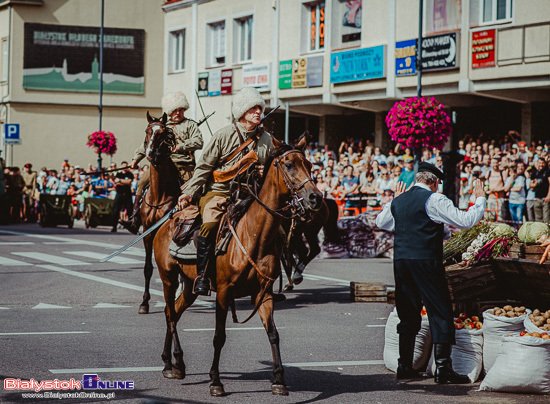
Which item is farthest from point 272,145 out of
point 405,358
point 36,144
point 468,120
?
point 36,144

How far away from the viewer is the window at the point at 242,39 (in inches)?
1578

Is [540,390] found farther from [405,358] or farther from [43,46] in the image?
[43,46]

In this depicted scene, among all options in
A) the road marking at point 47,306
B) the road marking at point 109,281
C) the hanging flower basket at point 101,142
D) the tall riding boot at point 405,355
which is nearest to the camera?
the tall riding boot at point 405,355

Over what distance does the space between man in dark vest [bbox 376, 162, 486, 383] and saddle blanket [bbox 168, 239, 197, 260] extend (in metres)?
1.82

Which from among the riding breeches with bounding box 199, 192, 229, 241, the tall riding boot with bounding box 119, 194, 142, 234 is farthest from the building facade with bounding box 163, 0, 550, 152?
the riding breeches with bounding box 199, 192, 229, 241

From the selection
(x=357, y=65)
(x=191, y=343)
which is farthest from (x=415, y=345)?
(x=357, y=65)

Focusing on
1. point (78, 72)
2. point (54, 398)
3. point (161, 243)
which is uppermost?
point (78, 72)

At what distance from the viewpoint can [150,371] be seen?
855cm

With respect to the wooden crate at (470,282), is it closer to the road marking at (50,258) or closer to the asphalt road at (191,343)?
the asphalt road at (191,343)

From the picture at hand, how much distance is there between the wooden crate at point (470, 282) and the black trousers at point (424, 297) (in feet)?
2.93

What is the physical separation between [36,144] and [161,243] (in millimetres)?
43504

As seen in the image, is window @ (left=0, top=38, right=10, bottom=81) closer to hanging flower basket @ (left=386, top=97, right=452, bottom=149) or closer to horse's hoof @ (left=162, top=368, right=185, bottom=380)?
hanging flower basket @ (left=386, top=97, right=452, bottom=149)

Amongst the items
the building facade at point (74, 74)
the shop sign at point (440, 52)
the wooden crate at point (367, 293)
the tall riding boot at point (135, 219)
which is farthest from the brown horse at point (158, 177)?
the building facade at point (74, 74)

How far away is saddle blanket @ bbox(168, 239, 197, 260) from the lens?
334 inches
